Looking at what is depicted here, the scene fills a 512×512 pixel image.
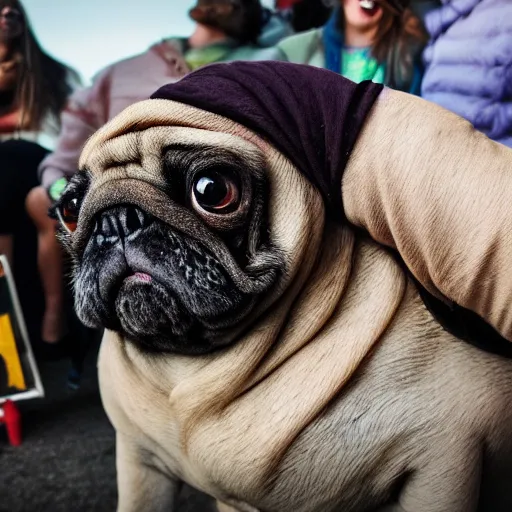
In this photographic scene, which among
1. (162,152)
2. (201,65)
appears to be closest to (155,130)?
(162,152)

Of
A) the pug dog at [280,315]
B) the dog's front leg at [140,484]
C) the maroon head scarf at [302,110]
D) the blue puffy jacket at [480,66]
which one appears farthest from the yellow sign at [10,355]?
the blue puffy jacket at [480,66]

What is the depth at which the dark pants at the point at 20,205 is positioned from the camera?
0.96 m

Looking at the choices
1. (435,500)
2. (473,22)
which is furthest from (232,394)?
(473,22)

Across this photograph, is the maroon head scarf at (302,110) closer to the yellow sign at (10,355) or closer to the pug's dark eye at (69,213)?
the pug's dark eye at (69,213)

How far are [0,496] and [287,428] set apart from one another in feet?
1.85

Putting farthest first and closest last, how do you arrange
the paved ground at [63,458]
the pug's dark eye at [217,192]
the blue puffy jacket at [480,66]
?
the paved ground at [63,458] < the blue puffy jacket at [480,66] < the pug's dark eye at [217,192]

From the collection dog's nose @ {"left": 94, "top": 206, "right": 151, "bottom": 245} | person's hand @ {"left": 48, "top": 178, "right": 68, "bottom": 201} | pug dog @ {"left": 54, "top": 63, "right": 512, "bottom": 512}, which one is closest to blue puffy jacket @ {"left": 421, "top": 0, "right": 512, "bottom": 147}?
pug dog @ {"left": 54, "top": 63, "right": 512, "bottom": 512}

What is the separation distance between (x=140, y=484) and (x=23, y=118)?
61 centimetres

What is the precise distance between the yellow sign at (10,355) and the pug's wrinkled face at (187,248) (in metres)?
0.49

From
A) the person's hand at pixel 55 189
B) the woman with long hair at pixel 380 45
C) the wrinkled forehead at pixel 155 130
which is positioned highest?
the woman with long hair at pixel 380 45

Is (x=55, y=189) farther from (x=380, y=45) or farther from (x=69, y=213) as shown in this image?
(x=380, y=45)

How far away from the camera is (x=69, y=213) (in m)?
0.63

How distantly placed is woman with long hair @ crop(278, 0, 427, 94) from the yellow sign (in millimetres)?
663

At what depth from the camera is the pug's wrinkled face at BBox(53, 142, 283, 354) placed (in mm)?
541
